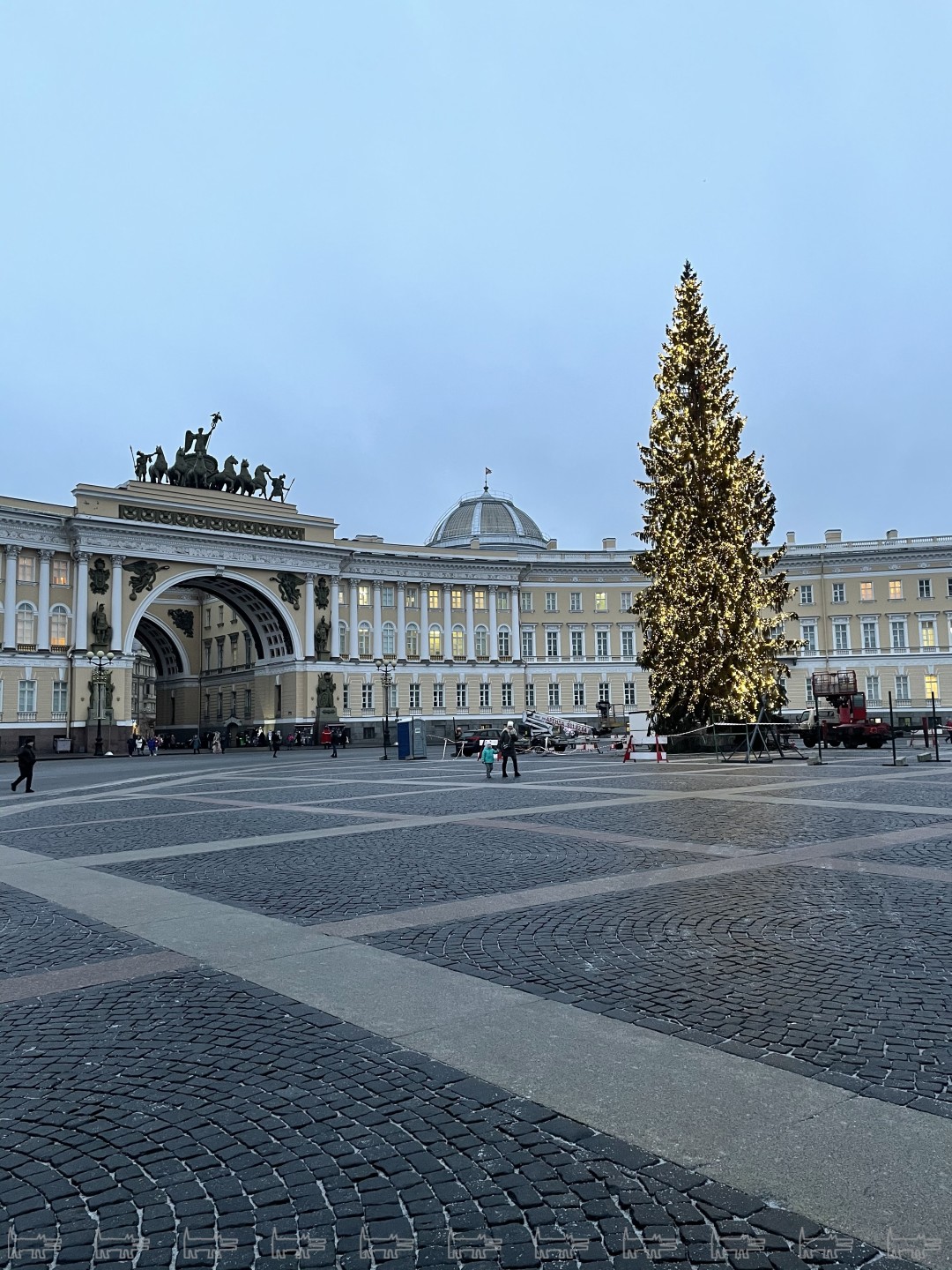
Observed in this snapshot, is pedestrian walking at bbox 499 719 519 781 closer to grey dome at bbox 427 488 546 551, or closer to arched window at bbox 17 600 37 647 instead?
arched window at bbox 17 600 37 647

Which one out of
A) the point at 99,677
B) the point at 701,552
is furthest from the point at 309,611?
the point at 701,552

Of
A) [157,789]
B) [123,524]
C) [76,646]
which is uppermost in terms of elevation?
[123,524]

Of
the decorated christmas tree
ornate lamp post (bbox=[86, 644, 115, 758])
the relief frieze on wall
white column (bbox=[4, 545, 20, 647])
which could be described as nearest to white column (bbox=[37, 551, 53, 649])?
white column (bbox=[4, 545, 20, 647])

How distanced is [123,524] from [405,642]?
80.9ft

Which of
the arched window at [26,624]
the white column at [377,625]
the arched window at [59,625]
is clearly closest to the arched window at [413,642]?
the white column at [377,625]

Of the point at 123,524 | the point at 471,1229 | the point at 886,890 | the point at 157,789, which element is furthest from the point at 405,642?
the point at 471,1229

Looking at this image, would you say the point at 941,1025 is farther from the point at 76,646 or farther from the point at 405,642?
the point at 405,642

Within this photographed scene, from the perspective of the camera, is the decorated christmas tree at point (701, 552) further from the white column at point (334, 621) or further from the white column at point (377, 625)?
the white column at point (377, 625)

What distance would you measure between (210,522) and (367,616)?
1518 centimetres

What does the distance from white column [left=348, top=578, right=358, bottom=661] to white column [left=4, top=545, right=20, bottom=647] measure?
2505 centimetres

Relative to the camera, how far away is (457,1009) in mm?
5438

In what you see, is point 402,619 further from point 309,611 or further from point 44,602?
point 44,602

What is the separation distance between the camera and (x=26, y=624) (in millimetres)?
63125

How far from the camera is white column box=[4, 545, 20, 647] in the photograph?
62.0m
